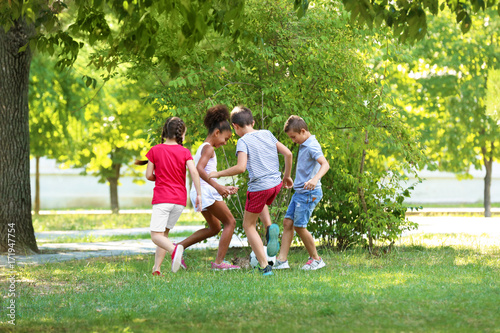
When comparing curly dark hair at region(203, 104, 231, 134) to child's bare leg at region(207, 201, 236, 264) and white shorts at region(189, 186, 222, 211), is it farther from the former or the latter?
child's bare leg at region(207, 201, 236, 264)

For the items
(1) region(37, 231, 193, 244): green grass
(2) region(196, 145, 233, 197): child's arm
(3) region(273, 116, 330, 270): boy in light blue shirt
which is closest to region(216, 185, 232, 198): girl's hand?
(2) region(196, 145, 233, 197): child's arm

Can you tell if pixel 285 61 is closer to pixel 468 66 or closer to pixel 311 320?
pixel 311 320

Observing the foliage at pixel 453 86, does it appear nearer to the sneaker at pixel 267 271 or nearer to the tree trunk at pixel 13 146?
the tree trunk at pixel 13 146

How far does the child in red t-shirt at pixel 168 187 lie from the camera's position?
271 inches

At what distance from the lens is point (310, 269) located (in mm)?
7262

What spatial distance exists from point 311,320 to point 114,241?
8991 mm

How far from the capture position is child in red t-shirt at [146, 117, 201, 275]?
22.6 feet

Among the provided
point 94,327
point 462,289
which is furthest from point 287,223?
point 94,327

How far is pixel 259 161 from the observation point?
687cm

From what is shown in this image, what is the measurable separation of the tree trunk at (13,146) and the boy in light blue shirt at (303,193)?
173 inches

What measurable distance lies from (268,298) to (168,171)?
2.24 metres

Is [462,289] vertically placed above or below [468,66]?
below

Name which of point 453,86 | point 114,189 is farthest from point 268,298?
point 114,189

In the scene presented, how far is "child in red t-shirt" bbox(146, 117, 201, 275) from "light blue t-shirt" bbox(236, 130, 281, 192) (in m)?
0.61
